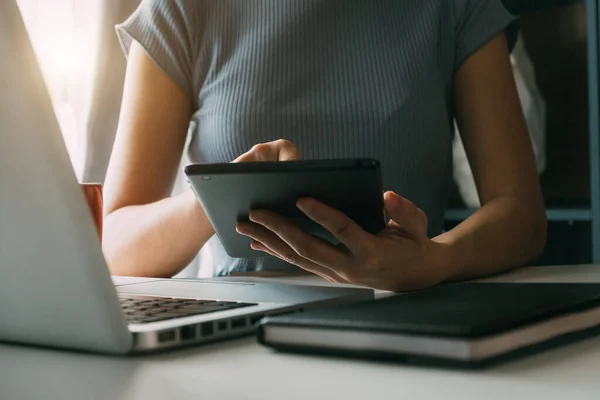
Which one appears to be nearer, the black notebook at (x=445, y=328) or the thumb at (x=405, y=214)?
the black notebook at (x=445, y=328)

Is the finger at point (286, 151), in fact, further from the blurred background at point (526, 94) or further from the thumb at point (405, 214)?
the blurred background at point (526, 94)

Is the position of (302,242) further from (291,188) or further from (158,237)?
(158,237)

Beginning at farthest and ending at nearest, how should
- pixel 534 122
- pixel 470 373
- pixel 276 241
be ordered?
1. pixel 534 122
2. pixel 276 241
3. pixel 470 373

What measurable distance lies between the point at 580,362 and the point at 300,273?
0.60m

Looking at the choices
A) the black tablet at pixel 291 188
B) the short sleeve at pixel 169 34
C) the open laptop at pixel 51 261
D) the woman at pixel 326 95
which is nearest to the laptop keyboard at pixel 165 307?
the open laptop at pixel 51 261

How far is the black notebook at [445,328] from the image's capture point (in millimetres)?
392

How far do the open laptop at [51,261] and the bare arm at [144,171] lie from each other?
468 mm

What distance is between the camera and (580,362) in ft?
1.36

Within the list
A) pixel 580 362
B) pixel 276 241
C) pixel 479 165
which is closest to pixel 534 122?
pixel 479 165

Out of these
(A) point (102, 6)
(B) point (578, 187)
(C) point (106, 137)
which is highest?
(A) point (102, 6)

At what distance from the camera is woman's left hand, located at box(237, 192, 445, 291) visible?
2.21 feet

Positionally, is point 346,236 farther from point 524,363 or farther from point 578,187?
point 578,187

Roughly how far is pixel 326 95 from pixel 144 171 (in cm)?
31

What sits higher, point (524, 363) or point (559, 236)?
point (524, 363)
